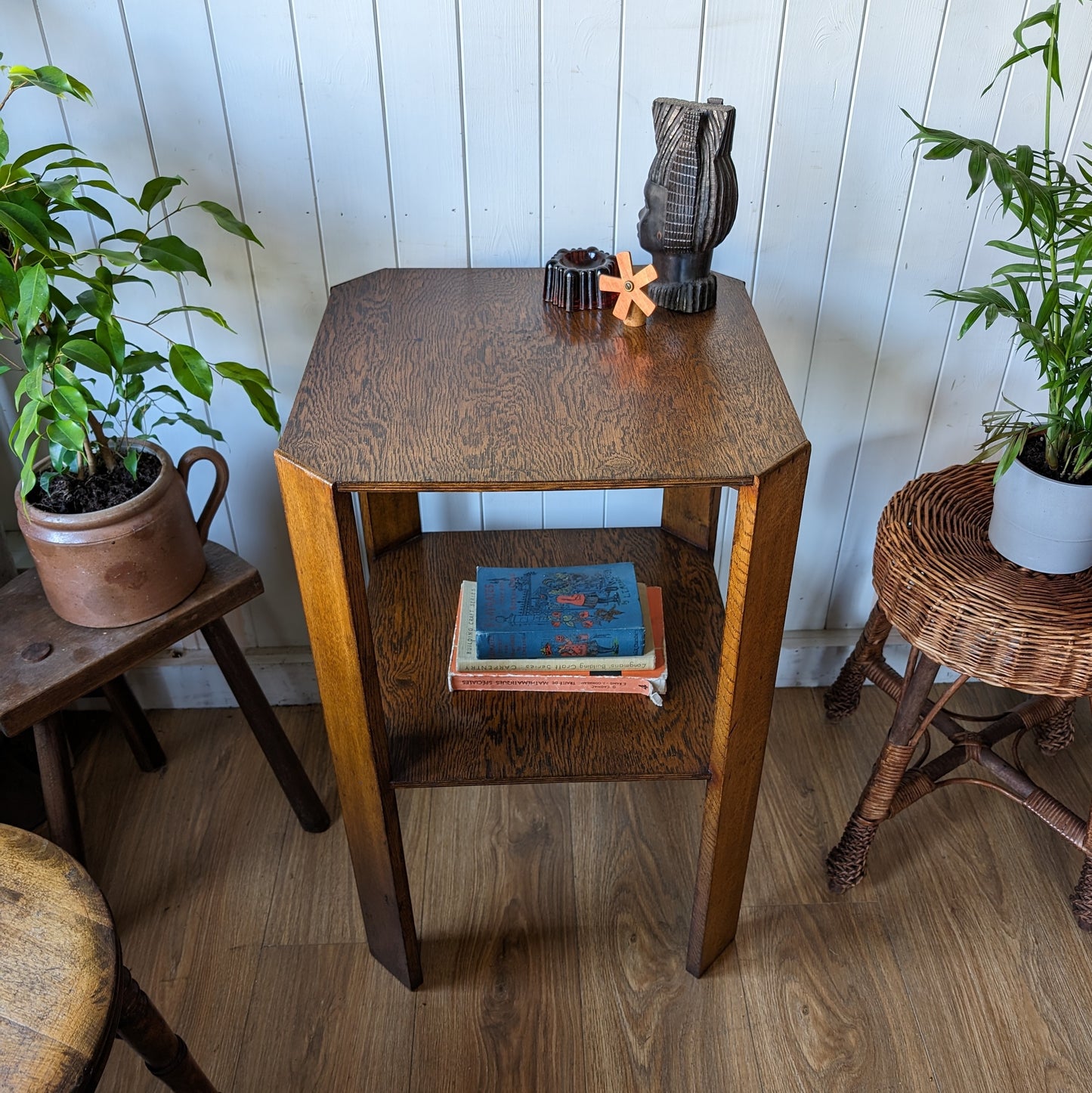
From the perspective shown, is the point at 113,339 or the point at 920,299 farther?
the point at 920,299

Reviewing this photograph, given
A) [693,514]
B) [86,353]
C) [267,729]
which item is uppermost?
[86,353]

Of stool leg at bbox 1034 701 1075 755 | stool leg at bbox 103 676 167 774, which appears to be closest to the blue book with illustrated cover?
stool leg at bbox 103 676 167 774

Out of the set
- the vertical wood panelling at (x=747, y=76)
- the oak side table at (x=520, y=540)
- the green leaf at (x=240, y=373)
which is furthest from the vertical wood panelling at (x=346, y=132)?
the vertical wood panelling at (x=747, y=76)

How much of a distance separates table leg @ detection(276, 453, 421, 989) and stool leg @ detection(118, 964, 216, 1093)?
29 cm

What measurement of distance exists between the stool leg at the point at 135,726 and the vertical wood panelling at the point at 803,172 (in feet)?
3.90

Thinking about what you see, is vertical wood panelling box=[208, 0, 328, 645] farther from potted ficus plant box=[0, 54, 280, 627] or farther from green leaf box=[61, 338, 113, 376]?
Answer: green leaf box=[61, 338, 113, 376]

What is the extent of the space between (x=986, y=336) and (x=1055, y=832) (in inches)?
32.0

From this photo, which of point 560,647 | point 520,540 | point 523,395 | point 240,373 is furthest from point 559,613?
point 240,373

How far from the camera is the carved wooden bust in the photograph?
112cm

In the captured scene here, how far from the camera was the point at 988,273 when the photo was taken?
4.81ft

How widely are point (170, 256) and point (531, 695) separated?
69cm

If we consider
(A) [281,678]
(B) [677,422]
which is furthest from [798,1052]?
(A) [281,678]

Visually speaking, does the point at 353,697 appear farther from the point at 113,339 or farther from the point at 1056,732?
the point at 1056,732

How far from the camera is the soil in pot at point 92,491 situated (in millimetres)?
1264
